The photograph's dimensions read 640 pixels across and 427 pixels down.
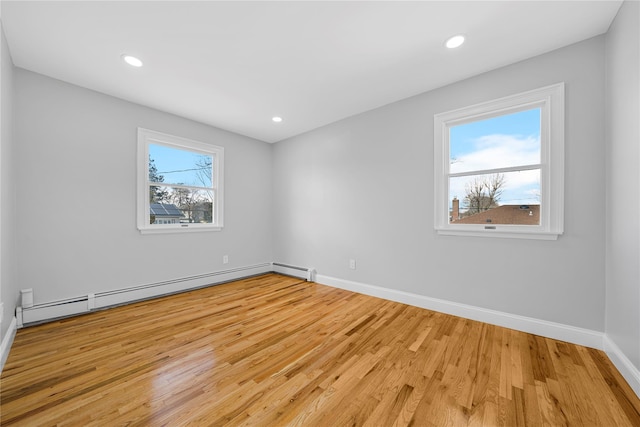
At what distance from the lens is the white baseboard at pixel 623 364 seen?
A: 1457 mm

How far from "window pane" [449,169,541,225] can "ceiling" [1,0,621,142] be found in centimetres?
110

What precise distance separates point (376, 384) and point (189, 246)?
3.14 meters

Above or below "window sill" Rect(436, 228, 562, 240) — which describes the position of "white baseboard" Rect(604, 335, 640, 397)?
below

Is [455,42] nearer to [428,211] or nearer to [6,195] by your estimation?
[428,211]

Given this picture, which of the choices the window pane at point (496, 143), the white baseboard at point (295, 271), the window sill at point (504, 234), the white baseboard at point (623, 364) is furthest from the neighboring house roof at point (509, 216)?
the white baseboard at point (295, 271)

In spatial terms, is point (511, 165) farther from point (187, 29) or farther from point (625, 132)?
point (187, 29)

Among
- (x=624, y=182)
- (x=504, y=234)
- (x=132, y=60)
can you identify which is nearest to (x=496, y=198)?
(x=504, y=234)

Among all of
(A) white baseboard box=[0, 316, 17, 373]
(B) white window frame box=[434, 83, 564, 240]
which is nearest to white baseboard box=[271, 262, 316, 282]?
(B) white window frame box=[434, 83, 564, 240]

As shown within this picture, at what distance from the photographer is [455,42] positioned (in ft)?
6.68

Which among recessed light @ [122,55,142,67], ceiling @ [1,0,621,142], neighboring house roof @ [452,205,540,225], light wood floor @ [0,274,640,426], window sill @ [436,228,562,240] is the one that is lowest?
light wood floor @ [0,274,640,426]

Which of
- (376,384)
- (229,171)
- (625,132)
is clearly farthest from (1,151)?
(625,132)

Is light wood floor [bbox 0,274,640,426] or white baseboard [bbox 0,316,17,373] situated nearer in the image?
light wood floor [bbox 0,274,640,426]

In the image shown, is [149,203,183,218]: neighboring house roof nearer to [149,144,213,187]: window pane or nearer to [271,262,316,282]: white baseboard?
[149,144,213,187]: window pane

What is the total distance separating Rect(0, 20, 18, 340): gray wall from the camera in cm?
184
